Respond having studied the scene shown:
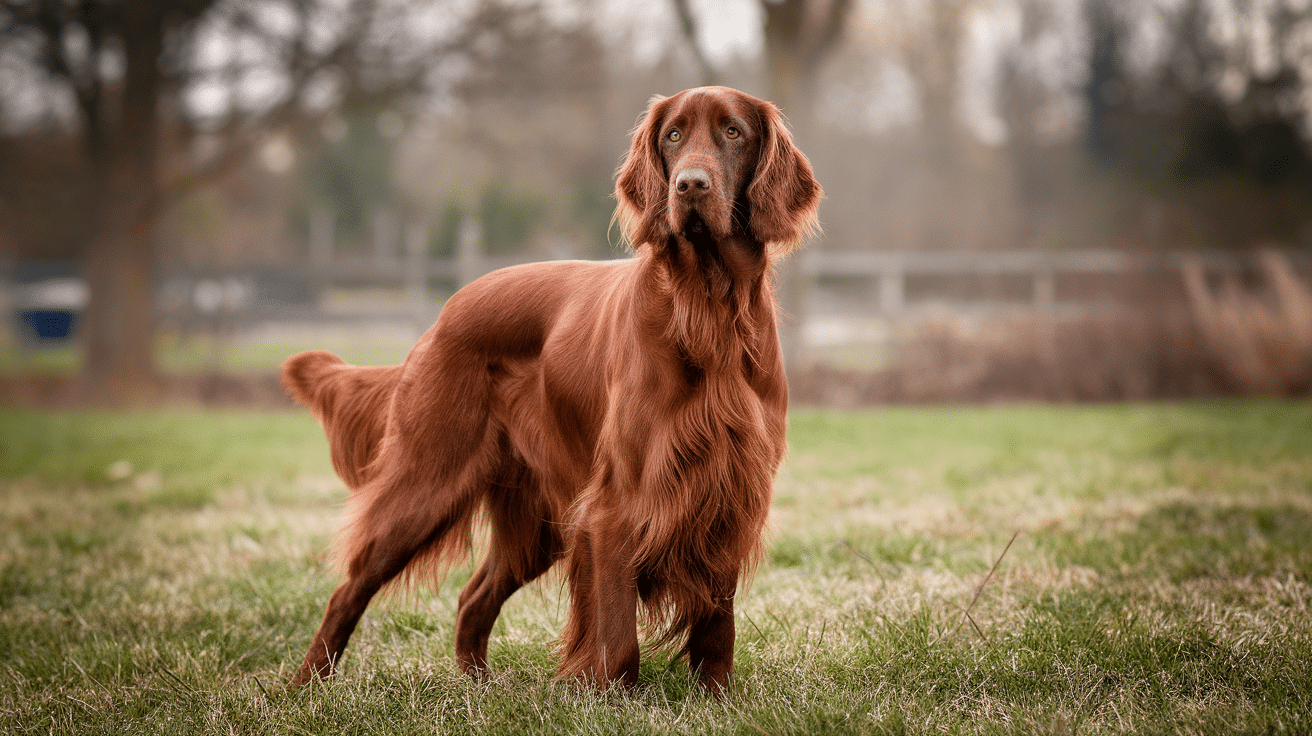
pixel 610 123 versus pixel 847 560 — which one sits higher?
pixel 610 123

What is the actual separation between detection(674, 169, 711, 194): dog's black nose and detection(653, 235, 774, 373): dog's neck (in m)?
0.17

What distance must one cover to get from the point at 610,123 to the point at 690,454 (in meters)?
19.5

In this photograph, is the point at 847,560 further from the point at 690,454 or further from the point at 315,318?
the point at 315,318

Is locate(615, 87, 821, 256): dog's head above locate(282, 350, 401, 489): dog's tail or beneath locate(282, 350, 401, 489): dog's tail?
above

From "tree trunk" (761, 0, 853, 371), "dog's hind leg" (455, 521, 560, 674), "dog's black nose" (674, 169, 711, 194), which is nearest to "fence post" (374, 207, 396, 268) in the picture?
"tree trunk" (761, 0, 853, 371)

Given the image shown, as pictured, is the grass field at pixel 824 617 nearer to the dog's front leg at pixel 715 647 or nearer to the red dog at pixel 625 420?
the dog's front leg at pixel 715 647

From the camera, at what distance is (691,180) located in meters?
2.09

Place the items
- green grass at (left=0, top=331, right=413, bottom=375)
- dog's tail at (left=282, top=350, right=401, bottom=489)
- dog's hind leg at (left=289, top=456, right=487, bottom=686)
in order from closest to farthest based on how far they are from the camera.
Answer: dog's hind leg at (left=289, top=456, right=487, bottom=686) < dog's tail at (left=282, top=350, right=401, bottom=489) < green grass at (left=0, top=331, right=413, bottom=375)

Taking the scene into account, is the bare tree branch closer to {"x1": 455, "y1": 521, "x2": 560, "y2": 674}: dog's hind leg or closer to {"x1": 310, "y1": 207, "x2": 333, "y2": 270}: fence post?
{"x1": 455, "y1": 521, "x2": 560, "y2": 674}: dog's hind leg

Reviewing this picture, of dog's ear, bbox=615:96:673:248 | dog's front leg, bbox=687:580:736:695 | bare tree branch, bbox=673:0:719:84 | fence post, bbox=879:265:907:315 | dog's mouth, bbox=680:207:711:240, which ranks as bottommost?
dog's front leg, bbox=687:580:736:695

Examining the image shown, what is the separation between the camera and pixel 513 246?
22.0 meters

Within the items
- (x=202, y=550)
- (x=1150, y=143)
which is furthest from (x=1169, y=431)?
(x=1150, y=143)

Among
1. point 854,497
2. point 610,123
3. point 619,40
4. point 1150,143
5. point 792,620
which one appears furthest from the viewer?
point 610,123

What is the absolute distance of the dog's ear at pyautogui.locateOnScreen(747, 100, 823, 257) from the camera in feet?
7.34
